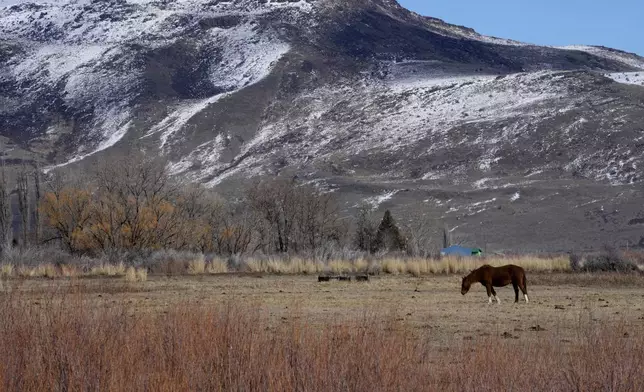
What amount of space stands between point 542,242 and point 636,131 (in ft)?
112

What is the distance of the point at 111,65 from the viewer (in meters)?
177

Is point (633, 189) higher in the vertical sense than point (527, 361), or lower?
higher

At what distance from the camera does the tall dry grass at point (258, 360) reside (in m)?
8.32

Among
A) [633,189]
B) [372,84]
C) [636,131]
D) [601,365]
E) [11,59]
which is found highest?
[11,59]

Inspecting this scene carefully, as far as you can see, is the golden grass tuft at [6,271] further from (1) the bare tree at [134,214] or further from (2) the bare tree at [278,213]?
(2) the bare tree at [278,213]

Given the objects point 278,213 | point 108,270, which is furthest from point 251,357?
point 278,213

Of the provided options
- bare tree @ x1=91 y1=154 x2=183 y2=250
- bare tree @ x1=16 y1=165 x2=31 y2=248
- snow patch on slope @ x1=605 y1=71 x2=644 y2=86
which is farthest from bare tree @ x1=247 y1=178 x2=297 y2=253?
snow patch on slope @ x1=605 y1=71 x2=644 y2=86

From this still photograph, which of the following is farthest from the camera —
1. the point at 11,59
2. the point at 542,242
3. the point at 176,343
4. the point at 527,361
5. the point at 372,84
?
the point at 11,59

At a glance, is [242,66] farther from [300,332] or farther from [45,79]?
[300,332]

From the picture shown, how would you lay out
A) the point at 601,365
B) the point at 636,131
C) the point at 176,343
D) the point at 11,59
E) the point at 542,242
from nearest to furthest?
the point at 601,365
the point at 176,343
the point at 542,242
the point at 636,131
the point at 11,59

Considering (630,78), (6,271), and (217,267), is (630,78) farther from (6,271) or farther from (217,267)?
(6,271)

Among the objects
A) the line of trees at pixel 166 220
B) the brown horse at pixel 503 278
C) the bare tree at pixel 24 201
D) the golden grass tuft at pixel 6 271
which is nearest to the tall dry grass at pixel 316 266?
the golden grass tuft at pixel 6 271

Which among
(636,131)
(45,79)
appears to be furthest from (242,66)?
(636,131)

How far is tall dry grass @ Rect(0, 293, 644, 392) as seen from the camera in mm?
8320
